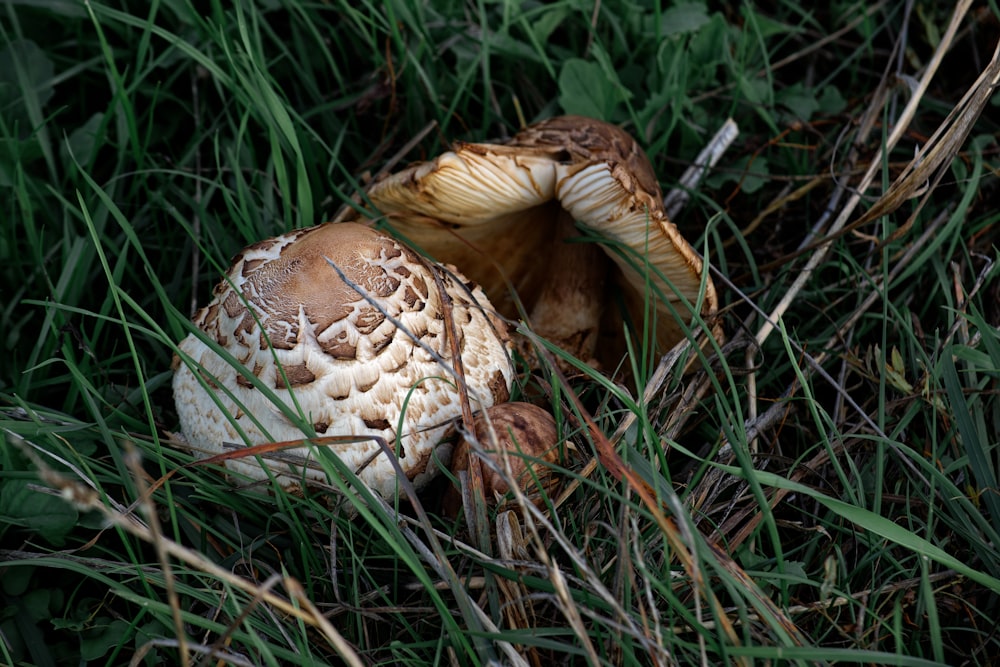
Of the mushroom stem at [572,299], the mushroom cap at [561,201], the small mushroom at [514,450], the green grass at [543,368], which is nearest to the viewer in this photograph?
the green grass at [543,368]

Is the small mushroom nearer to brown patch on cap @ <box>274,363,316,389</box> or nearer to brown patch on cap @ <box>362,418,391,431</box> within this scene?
brown patch on cap @ <box>362,418,391,431</box>

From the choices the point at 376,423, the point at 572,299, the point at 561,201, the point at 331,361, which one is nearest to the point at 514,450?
the point at 376,423

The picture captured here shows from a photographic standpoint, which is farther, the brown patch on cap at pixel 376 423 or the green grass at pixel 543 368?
the brown patch on cap at pixel 376 423

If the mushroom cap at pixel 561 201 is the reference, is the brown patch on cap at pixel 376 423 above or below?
below

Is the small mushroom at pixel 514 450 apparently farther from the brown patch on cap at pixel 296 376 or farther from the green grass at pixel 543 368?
the brown patch on cap at pixel 296 376

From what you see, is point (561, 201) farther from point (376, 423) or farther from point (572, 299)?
point (376, 423)

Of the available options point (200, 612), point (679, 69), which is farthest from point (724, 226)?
point (200, 612)

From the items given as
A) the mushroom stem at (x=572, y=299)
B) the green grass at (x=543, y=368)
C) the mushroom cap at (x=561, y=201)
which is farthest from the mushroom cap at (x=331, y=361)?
the mushroom stem at (x=572, y=299)
